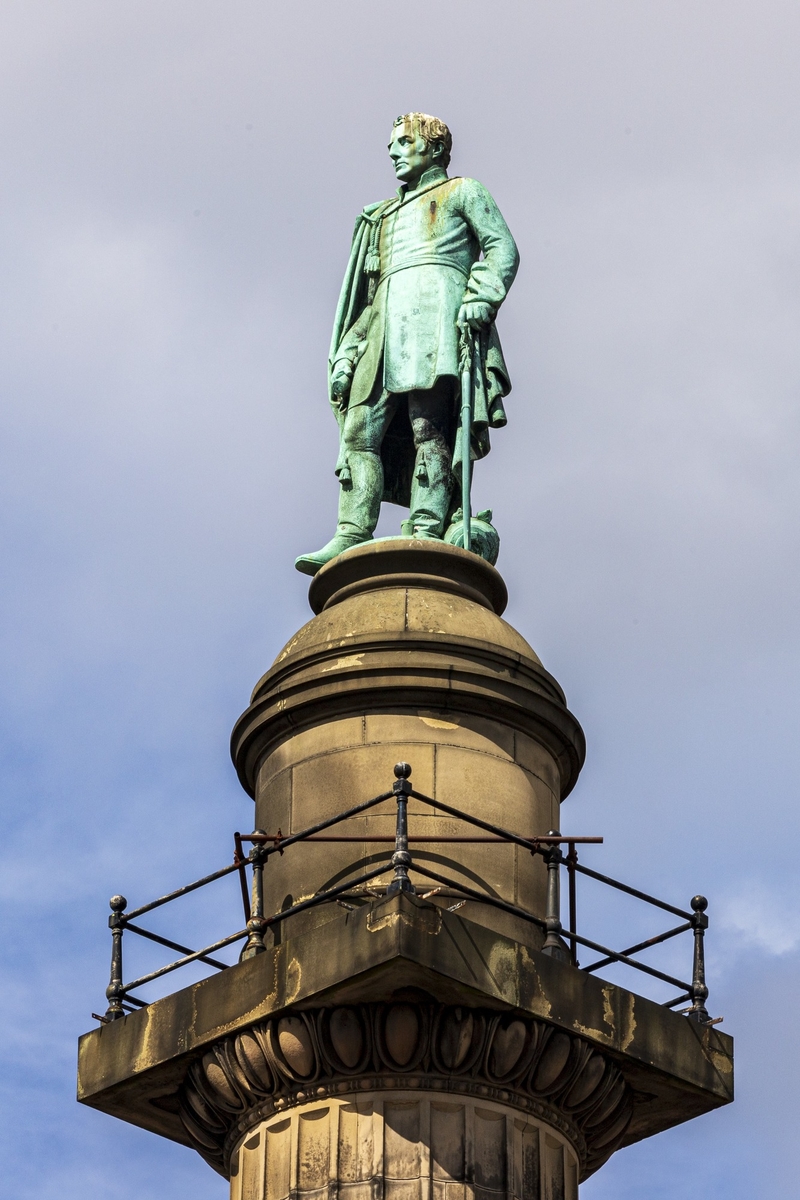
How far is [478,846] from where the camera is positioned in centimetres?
2558

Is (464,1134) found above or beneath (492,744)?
beneath

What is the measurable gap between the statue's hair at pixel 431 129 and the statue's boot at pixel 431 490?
4025mm

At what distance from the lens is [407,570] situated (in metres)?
28.0

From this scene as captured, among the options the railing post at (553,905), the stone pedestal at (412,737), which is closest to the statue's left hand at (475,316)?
the stone pedestal at (412,737)

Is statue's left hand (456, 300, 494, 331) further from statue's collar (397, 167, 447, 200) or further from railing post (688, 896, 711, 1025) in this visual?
railing post (688, 896, 711, 1025)

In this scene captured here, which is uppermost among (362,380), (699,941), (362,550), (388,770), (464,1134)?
(362,380)

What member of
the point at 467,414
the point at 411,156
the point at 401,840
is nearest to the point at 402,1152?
the point at 401,840

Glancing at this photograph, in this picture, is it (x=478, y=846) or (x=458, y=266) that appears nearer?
(x=478, y=846)

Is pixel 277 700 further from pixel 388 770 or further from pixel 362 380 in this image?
pixel 362 380

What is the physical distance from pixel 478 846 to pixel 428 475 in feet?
18.1

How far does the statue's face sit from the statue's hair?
0.23 feet

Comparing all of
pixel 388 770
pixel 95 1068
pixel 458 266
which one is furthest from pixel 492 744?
pixel 458 266

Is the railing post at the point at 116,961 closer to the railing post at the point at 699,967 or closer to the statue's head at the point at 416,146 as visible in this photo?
the railing post at the point at 699,967

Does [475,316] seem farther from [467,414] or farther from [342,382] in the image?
[342,382]
